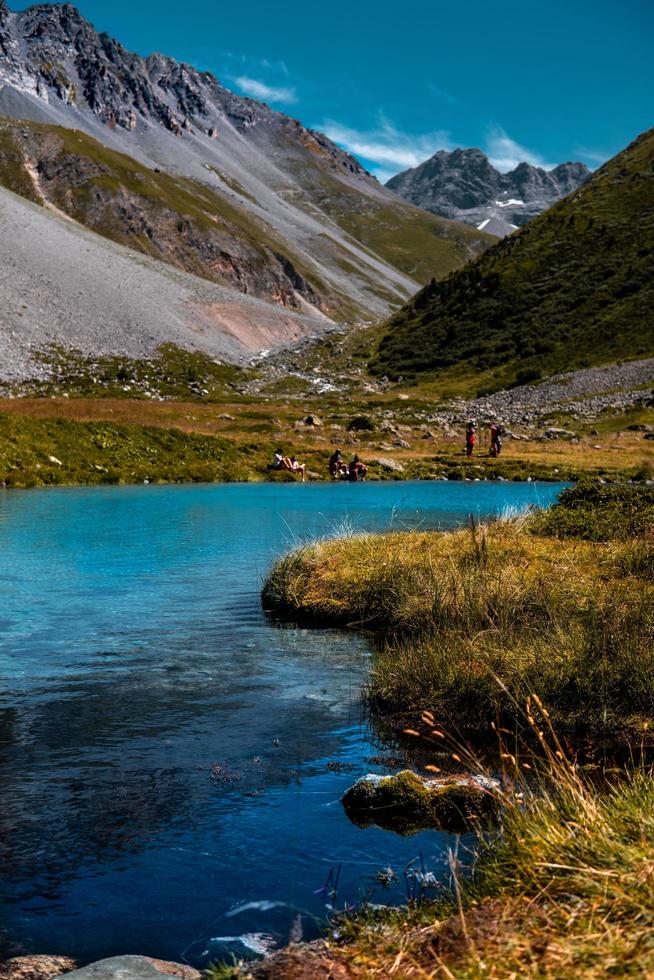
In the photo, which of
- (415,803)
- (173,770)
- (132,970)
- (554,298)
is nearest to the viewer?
(132,970)

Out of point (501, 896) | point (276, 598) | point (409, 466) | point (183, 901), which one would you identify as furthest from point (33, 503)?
point (501, 896)

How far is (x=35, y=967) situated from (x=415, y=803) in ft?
12.3

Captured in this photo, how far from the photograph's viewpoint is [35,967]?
5.73 meters

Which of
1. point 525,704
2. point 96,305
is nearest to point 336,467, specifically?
point 525,704

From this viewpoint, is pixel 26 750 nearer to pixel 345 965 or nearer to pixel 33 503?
pixel 345 965

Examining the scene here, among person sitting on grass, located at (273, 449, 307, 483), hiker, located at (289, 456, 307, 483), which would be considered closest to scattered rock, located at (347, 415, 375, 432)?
person sitting on grass, located at (273, 449, 307, 483)

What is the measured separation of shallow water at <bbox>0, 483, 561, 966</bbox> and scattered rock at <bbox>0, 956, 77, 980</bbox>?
169 mm

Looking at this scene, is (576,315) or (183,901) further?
(576,315)

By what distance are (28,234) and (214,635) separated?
455 ft

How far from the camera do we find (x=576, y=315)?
10881 centimetres

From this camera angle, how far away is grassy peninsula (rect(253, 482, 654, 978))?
4.52 m

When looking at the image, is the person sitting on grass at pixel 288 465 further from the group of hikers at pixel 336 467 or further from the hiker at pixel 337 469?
the hiker at pixel 337 469

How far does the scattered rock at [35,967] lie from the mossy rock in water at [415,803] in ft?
10.2

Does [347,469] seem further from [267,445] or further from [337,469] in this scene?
[267,445]
